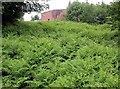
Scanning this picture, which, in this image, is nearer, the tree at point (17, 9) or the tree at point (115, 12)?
the tree at point (115, 12)

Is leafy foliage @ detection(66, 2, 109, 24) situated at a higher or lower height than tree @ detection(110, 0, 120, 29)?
lower

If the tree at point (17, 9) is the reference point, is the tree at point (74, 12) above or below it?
below

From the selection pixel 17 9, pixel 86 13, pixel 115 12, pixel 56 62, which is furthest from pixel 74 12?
pixel 56 62

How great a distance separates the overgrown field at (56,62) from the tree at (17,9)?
936 millimetres

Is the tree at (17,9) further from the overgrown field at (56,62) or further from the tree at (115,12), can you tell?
the tree at (115,12)

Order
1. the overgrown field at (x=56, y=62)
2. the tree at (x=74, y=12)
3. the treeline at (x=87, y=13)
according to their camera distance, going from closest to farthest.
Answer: the overgrown field at (x=56, y=62) → the treeline at (x=87, y=13) → the tree at (x=74, y=12)

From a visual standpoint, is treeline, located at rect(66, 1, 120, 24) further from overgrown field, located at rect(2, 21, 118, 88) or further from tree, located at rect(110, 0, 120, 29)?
Result: overgrown field, located at rect(2, 21, 118, 88)

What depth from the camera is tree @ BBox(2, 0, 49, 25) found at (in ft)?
36.0

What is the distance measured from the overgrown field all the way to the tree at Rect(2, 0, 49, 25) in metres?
0.94

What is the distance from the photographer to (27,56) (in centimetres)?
817

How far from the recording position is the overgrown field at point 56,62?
6.72 meters

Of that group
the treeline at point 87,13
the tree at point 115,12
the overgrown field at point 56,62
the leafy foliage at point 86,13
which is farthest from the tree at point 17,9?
the leafy foliage at point 86,13

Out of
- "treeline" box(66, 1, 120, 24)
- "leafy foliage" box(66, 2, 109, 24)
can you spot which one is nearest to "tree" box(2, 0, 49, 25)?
"treeline" box(66, 1, 120, 24)

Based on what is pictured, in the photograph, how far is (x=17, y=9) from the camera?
1153 centimetres
